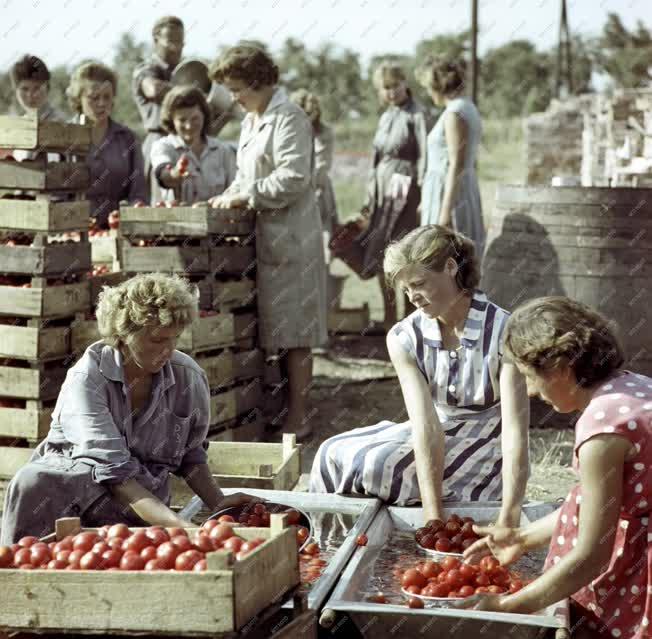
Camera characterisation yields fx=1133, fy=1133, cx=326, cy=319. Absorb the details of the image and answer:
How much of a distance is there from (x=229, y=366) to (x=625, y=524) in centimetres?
369

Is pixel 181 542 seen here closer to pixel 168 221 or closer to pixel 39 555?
pixel 39 555

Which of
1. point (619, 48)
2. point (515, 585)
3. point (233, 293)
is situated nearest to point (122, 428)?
point (515, 585)

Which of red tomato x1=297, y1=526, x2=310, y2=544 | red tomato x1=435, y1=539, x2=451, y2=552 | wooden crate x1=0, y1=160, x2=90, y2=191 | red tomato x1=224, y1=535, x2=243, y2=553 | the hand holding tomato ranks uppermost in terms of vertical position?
wooden crate x1=0, y1=160, x2=90, y2=191

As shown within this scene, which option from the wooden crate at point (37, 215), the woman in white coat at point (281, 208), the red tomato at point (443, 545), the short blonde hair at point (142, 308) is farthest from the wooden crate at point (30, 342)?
the red tomato at point (443, 545)

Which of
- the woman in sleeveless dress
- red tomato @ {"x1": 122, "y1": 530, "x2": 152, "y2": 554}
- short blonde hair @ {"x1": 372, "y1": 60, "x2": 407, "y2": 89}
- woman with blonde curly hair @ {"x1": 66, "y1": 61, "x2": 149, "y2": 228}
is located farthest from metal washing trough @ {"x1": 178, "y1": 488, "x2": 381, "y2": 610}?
short blonde hair @ {"x1": 372, "y1": 60, "x2": 407, "y2": 89}

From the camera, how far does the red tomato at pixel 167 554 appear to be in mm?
2820

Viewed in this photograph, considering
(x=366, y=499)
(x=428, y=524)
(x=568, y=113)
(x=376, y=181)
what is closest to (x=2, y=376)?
(x=366, y=499)

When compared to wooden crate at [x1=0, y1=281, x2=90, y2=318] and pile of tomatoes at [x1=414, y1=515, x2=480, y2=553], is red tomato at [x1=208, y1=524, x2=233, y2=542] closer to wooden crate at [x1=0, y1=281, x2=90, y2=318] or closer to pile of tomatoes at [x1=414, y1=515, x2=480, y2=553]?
pile of tomatoes at [x1=414, y1=515, x2=480, y2=553]

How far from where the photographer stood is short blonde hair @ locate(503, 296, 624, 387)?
293 centimetres

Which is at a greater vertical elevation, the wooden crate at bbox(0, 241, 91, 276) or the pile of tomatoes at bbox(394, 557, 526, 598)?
the wooden crate at bbox(0, 241, 91, 276)

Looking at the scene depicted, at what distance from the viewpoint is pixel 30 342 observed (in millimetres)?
5598

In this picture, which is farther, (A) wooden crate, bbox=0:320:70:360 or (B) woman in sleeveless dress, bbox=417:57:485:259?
(B) woman in sleeveless dress, bbox=417:57:485:259

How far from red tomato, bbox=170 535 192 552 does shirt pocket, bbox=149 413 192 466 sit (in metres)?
1.05

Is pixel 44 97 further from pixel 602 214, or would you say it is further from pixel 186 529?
pixel 186 529
